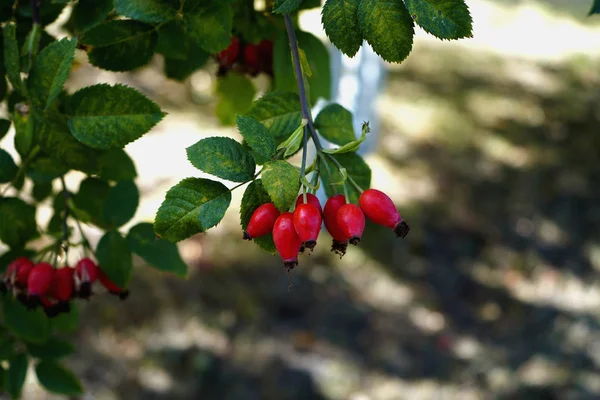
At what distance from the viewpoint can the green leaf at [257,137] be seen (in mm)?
719

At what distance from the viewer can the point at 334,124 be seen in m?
0.93

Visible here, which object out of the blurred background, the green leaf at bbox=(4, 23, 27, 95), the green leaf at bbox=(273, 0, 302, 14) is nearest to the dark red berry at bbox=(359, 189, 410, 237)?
the green leaf at bbox=(273, 0, 302, 14)

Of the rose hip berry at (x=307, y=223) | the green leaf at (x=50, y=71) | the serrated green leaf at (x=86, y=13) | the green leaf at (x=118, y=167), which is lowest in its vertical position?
the green leaf at (x=50, y=71)

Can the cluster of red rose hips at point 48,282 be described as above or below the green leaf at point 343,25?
below

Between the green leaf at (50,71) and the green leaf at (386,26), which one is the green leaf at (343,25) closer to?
the green leaf at (386,26)

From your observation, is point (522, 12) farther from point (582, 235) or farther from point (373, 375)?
point (373, 375)

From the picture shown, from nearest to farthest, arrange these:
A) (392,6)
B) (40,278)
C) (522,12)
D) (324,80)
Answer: (392,6) < (40,278) < (324,80) < (522,12)

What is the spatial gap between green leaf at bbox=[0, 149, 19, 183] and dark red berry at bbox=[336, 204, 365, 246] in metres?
0.53

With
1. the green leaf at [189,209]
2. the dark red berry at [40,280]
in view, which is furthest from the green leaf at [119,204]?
the green leaf at [189,209]

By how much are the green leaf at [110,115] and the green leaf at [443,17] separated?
0.34m

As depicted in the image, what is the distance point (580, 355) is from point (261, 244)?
9.26 ft

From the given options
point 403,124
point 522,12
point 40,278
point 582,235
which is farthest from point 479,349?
point 522,12

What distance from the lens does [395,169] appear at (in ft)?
12.9

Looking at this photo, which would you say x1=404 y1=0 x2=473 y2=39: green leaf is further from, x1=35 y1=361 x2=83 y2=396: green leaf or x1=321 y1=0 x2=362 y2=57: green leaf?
x1=35 y1=361 x2=83 y2=396: green leaf
